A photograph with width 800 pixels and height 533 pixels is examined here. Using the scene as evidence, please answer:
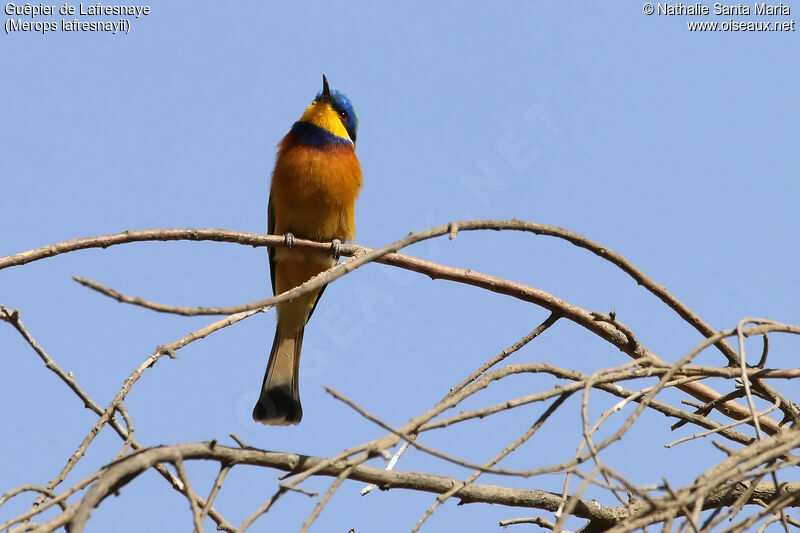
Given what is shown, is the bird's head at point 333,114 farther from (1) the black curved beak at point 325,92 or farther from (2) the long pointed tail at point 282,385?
(2) the long pointed tail at point 282,385

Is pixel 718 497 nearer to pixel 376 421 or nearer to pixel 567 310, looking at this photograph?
pixel 567 310

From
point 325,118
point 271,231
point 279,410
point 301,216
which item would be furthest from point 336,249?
point 325,118

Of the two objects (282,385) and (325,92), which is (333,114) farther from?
(282,385)

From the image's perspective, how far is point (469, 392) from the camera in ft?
6.69

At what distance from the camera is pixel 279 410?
4.80 metres

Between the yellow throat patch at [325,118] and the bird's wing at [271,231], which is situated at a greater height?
the yellow throat patch at [325,118]

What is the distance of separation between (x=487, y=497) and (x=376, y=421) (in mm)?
721

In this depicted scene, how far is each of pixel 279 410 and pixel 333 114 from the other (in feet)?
7.29

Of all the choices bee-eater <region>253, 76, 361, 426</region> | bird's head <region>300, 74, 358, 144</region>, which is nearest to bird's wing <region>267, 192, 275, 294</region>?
bee-eater <region>253, 76, 361, 426</region>

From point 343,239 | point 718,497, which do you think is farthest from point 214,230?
point 343,239

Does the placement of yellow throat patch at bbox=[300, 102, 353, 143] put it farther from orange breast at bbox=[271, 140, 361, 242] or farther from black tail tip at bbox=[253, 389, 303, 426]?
black tail tip at bbox=[253, 389, 303, 426]

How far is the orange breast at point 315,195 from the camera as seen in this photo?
5.23 metres

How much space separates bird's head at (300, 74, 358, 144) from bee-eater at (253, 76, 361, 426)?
304 mm

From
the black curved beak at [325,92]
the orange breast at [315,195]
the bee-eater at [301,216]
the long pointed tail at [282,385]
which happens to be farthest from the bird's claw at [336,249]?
the black curved beak at [325,92]
